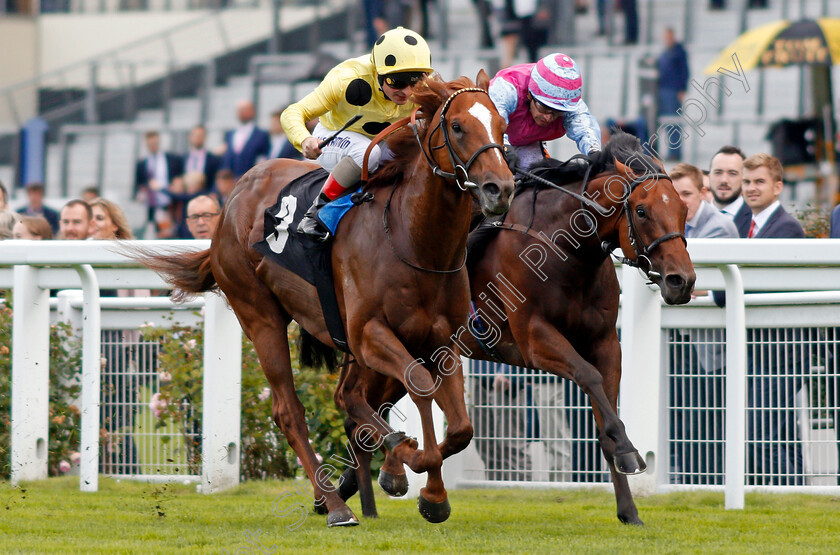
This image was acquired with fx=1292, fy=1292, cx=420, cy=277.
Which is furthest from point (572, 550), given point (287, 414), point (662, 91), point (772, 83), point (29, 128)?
point (29, 128)

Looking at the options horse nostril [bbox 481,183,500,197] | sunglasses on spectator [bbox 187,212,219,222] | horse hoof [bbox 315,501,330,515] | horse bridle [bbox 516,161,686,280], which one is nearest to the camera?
horse nostril [bbox 481,183,500,197]

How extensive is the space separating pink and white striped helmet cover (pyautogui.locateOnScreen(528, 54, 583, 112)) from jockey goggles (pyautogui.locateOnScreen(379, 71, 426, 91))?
2.17ft

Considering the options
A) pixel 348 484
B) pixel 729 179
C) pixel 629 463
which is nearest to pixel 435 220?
pixel 629 463

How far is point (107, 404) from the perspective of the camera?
6488 millimetres

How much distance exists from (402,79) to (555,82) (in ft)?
2.50

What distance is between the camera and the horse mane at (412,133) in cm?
479

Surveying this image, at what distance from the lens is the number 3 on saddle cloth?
5.30 meters

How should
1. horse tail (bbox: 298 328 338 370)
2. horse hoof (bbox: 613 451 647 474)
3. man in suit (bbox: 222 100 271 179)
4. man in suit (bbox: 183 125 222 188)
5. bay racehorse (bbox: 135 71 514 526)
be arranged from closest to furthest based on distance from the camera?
bay racehorse (bbox: 135 71 514 526), horse hoof (bbox: 613 451 647 474), horse tail (bbox: 298 328 338 370), man in suit (bbox: 222 100 271 179), man in suit (bbox: 183 125 222 188)

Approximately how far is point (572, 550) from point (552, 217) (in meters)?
1.64

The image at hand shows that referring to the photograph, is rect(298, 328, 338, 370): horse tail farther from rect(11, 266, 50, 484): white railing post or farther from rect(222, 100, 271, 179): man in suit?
rect(222, 100, 271, 179): man in suit

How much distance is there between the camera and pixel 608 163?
554cm

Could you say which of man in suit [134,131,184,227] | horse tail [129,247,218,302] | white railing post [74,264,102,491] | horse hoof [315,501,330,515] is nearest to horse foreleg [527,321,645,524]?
horse hoof [315,501,330,515]

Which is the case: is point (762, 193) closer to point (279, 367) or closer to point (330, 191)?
point (330, 191)

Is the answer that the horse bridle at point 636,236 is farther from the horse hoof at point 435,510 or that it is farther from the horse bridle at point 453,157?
the horse hoof at point 435,510
